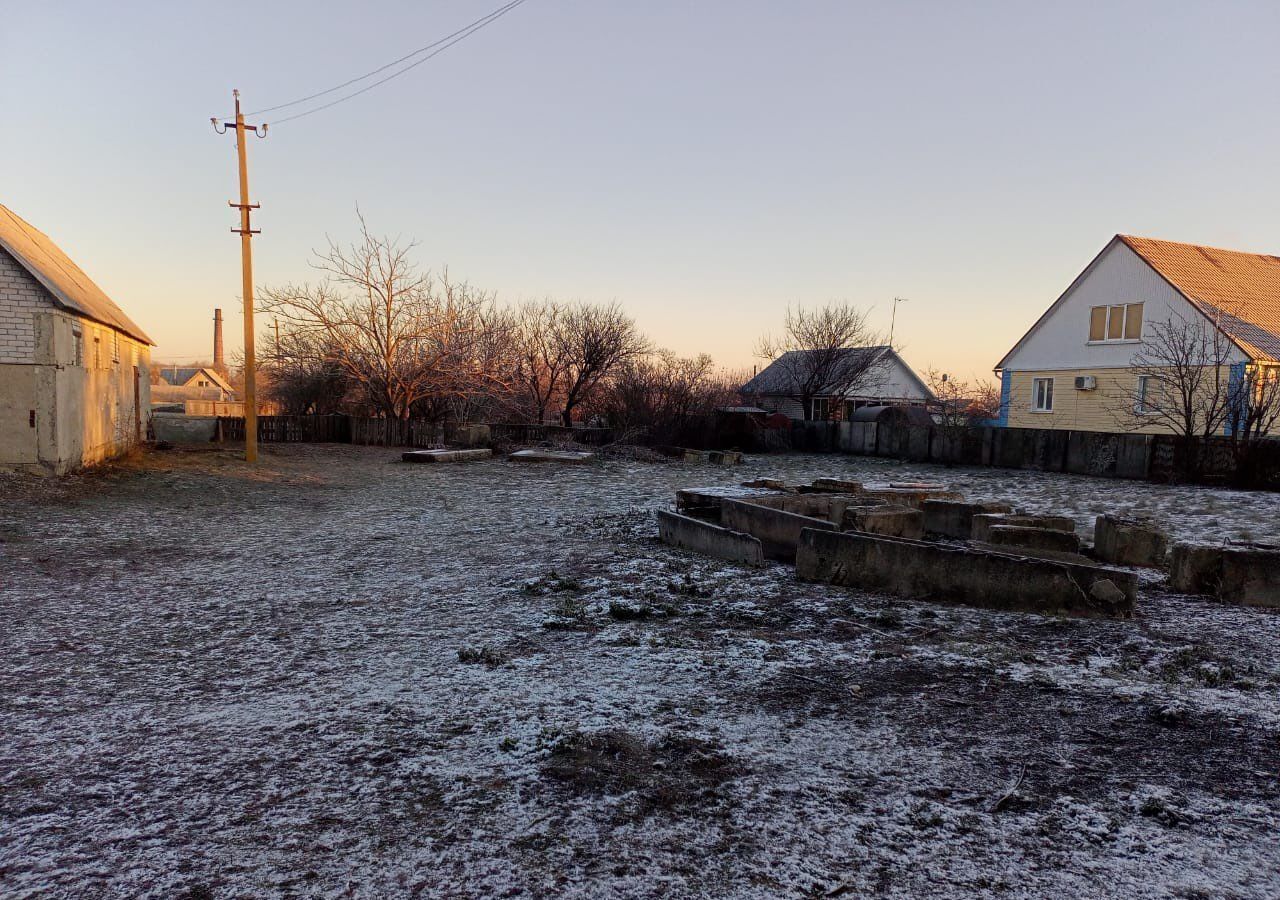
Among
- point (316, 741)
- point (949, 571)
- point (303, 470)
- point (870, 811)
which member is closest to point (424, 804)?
point (316, 741)

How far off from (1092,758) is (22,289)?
49.8 feet

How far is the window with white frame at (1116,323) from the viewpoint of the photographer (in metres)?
22.8

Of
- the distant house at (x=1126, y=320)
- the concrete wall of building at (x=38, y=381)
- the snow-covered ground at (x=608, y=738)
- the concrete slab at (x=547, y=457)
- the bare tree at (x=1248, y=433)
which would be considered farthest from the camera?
the distant house at (x=1126, y=320)

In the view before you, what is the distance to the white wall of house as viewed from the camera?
2211 centimetres

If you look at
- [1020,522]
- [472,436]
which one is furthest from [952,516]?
[472,436]

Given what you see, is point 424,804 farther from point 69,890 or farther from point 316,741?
point 69,890

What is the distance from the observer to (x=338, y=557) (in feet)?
25.4

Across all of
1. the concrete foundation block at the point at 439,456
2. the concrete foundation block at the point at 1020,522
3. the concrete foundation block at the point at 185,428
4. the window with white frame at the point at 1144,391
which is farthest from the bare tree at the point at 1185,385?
the concrete foundation block at the point at 185,428

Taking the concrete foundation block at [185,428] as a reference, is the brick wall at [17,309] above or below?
above

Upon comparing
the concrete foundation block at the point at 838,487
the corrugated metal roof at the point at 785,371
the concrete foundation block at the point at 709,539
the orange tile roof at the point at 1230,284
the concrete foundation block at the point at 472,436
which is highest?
the orange tile roof at the point at 1230,284

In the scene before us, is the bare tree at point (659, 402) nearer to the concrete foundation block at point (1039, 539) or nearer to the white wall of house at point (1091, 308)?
the white wall of house at point (1091, 308)

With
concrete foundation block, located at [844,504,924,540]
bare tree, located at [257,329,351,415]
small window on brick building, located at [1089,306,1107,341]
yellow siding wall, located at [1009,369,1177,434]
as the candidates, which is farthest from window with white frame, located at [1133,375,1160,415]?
bare tree, located at [257,329,351,415]

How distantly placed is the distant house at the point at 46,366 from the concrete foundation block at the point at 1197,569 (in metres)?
15.2

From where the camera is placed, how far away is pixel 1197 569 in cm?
645
